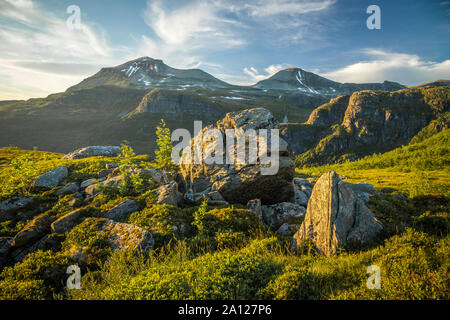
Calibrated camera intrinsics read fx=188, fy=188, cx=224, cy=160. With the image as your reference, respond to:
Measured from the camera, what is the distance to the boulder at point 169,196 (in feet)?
41.2

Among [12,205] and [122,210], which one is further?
[12,205]

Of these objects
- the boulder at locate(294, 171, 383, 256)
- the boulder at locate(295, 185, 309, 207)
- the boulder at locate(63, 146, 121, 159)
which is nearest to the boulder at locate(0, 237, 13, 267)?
the boulder at locate(294, 171, 383, 256)

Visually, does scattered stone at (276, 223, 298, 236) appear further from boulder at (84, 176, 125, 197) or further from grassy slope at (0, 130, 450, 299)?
boulder at (84, 176, 125, 197)

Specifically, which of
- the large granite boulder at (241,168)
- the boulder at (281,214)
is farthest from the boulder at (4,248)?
the boulder at (281,214)

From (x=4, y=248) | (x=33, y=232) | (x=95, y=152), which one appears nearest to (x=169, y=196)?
(x=33, y=232)

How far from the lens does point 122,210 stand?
12.0 m

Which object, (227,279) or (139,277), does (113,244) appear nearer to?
(139,277)

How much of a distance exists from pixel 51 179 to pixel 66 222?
9810 mm

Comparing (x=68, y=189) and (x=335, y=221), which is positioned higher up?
(x=335, y=221)

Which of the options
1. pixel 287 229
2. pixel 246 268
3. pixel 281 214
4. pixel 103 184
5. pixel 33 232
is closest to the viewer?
pixel 246 268

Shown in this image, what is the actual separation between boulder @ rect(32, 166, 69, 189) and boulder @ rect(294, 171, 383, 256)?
20.8m

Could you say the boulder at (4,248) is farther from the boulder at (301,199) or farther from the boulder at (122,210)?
the boulder at (301,199)

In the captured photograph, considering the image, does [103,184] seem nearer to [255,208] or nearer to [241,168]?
[241,168]

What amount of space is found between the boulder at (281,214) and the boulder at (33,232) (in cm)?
1300
